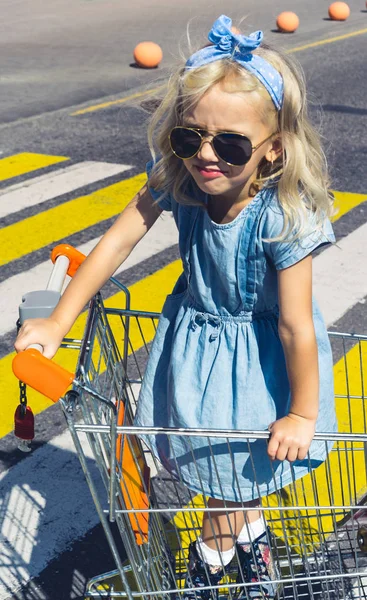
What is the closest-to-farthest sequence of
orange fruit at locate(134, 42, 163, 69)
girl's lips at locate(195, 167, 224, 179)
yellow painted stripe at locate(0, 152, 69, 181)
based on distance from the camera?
girl's lips at locate(195, 167, 224, 179), yellow painted stripe at locate(0, 152, 69, 181), orange fruit at locate(134, 42, 163, 69)

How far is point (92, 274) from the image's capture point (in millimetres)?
2754

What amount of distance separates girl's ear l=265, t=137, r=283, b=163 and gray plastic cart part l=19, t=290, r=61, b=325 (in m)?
0.71

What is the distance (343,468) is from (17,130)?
6.42m

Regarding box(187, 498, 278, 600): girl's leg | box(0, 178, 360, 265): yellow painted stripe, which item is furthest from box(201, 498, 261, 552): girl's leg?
box(0, 178, 360, 265): yellow painted stripe

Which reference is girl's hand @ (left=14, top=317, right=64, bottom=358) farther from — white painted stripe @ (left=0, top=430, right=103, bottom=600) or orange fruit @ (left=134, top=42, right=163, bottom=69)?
orange fruit @ (left=134, top=42, right=163, bottom=69)

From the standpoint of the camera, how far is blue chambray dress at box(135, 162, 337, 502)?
105 inches

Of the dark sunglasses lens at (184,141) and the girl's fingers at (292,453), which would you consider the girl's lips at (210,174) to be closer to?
the dark sunglasses lens at (184,141)

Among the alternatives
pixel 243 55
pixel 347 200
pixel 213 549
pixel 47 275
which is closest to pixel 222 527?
pixel 213 549

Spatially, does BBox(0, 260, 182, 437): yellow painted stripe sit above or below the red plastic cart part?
above

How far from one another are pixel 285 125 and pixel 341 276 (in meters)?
3.32

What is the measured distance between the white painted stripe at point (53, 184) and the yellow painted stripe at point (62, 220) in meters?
0.24

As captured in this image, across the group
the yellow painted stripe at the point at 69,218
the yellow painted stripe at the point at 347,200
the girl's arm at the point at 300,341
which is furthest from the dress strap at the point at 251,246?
the yellow painted stripe at the point at 347,200

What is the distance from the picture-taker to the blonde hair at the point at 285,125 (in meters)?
2.48

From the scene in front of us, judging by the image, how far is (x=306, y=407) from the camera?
254 cm
